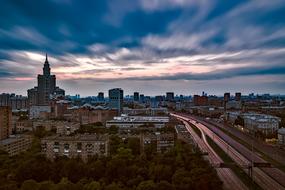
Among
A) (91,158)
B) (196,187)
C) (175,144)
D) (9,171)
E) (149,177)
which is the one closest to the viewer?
(196,187)

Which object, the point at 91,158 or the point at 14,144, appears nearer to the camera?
the point at 91,158

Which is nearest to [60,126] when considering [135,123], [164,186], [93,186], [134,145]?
[135,123]

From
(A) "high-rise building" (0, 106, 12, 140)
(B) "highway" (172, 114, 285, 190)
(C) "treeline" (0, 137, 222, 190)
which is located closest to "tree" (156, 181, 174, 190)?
(C) "treeline" (0, 137, 222, 190)

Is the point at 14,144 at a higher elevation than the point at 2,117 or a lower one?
lower

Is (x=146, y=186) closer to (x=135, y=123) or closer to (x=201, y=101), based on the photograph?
(x=135, y=123)

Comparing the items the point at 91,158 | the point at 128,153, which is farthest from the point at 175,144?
the point at 91,158

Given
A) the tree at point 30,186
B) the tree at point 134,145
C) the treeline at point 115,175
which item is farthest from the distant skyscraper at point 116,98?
the tree at point 30,186

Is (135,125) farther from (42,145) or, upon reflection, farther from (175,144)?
(42,145)
